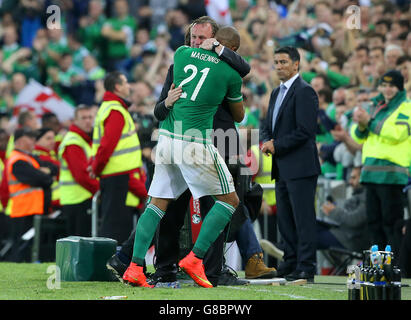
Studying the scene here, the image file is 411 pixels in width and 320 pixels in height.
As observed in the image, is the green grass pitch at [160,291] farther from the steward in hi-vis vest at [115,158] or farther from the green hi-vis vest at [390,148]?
the steward in hi-vis vest at [115,158]

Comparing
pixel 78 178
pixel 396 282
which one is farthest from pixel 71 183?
pixel 396 282

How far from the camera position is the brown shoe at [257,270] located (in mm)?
7961

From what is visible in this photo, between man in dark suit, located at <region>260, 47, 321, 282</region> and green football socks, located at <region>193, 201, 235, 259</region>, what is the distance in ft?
4.79

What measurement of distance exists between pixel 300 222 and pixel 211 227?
1.56 m

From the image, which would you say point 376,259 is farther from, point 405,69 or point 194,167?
point 405,69

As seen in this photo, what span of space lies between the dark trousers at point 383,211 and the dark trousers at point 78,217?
3959 mm

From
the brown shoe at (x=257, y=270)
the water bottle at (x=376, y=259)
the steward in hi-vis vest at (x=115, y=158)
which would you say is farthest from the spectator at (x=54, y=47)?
the water bottle at (x=376, y=259)

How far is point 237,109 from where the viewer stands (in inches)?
274

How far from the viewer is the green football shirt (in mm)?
6648

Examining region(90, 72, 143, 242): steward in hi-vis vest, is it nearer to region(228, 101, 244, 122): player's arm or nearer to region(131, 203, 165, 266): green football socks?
region(228, 101, 244, 122): player's arm

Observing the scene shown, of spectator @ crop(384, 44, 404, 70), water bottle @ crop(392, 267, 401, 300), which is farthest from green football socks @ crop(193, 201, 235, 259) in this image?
spectator @ crop(384, 44, 404, 70)

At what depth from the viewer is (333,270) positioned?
10578 mm
